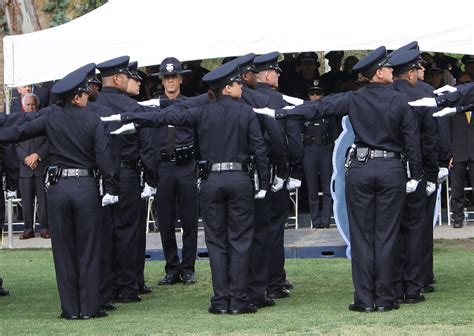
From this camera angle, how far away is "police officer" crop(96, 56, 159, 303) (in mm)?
13438

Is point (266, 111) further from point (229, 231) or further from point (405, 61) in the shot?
point (405, 61)

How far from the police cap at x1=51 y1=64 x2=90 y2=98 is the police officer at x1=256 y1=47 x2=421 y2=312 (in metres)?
2.07

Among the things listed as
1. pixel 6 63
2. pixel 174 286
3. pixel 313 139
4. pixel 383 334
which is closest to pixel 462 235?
pixel 313 139

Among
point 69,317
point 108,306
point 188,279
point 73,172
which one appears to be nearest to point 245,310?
point 108,306

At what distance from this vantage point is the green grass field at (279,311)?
10984 millimetres

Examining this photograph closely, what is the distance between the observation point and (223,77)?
1220 centimetres

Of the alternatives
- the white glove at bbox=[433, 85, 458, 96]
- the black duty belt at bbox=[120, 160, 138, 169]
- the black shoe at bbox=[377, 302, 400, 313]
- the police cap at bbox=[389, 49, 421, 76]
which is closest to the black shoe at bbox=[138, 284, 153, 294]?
the black duty belt at bbox=[120, 160, 138, 169]

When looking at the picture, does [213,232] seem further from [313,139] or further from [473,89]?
[313,139]

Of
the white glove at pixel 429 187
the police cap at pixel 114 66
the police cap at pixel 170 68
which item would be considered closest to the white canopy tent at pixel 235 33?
the police cap at pixel 170 68

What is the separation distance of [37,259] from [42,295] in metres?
3.49

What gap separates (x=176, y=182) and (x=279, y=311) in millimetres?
2682

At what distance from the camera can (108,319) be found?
12.0 m

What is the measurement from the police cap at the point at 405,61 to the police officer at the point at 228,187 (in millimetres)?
1569

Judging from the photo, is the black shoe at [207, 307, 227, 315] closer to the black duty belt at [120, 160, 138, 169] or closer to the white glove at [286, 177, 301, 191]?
the white glove at [286, 177, 301, 191]
